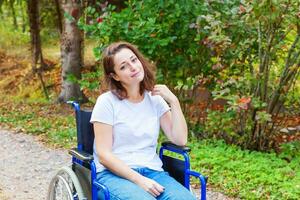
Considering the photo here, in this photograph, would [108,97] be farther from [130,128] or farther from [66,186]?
[66,186]

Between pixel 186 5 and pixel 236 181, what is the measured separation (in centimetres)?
234

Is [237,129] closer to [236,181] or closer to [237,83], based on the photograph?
[237,83]

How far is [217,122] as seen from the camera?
21.4 ft

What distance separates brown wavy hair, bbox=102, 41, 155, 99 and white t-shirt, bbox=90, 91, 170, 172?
0.05 metres

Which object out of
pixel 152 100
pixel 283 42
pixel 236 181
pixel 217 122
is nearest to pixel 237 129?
pixel 217 122

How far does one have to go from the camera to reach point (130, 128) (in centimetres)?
325

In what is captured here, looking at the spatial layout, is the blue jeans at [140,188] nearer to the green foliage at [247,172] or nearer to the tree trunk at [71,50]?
the green foliage at [247,172]

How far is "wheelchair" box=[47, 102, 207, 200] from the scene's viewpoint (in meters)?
3.13

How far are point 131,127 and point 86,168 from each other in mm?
362

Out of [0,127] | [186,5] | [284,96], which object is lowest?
[0,127]

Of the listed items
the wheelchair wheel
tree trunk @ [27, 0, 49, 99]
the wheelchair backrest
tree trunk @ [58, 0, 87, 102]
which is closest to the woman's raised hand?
the wheelchair backrest

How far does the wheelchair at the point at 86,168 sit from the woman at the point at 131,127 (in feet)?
0.24

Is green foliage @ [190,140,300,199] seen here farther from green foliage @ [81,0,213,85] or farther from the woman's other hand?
the woman's other hand

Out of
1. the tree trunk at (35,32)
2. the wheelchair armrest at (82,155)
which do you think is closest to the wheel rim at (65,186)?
the wheelchair armrest at (82,155)
